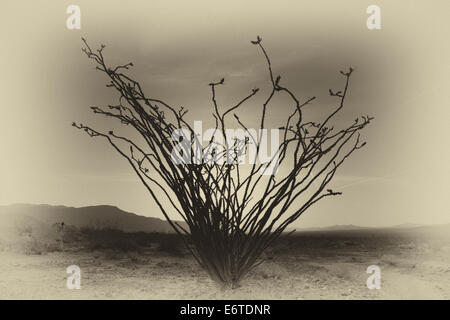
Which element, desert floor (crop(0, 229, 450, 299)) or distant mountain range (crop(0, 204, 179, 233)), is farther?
distant mountain range (crop(0, 204, 179, 233))

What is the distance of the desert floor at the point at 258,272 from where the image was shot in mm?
2461

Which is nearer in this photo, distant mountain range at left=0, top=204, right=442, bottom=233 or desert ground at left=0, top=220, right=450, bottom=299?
desert ground at left=0, top=220, right=450, bottom=299

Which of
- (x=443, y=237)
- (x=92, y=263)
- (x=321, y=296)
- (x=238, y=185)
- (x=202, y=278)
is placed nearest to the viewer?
(x=321, y=296)

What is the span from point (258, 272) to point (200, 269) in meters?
0.44

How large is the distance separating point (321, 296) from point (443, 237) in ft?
7.11

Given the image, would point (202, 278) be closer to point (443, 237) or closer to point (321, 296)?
point (321, 296)

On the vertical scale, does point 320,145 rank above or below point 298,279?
above

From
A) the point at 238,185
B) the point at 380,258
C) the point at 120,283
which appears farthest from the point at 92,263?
the point at 380,258

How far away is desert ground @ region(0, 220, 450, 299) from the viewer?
2475 millimetres

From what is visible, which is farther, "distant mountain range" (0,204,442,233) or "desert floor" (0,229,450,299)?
"distant mountain range" (0,204,442,233)

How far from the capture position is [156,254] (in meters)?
3.66

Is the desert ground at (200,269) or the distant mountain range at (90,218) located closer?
the desert ground at (200,269)

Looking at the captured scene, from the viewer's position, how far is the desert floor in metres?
2.46

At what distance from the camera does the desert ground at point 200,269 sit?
8.12 ft
